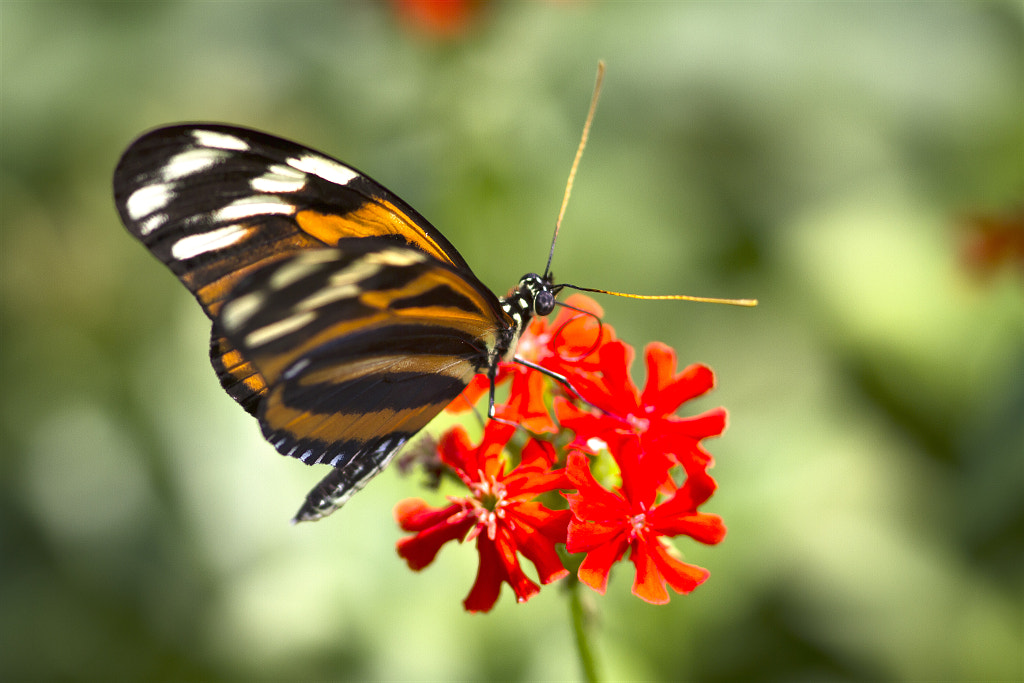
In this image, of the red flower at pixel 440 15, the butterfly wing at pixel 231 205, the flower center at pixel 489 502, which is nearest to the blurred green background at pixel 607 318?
the red flower at pixel 440 15

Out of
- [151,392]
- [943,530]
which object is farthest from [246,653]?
[943,530]

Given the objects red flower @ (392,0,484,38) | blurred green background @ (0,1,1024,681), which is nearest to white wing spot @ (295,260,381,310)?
blurred green background @ (0,1,1024,681)

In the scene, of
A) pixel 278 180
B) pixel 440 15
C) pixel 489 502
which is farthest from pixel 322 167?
pixel 440 15

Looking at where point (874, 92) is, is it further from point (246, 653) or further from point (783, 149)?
point (246, 653)

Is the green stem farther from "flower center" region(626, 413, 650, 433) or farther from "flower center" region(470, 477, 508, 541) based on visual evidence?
"flower center" region(626, 413, 650, 433)

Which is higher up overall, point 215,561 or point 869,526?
point 215,561

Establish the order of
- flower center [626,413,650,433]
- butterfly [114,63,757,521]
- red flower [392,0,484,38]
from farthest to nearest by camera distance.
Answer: red flower [392,0,484,38] < flower center [626,413,650,433] < butterfly [114,63,757,521]

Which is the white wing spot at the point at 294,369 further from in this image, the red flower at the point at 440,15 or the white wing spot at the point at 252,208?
the red flower at the point at 440,15
